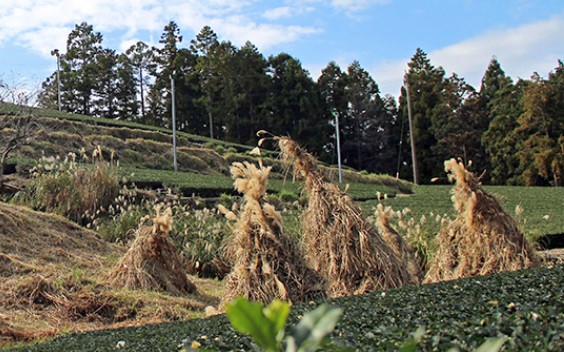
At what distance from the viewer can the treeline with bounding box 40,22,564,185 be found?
130 feet

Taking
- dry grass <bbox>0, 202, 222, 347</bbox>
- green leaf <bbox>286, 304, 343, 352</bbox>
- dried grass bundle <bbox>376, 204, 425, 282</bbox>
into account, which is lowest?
dry grass <bbox>0, 202, 222, 347</bbox>

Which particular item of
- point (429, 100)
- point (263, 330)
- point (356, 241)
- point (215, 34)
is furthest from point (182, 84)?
point (263, 330)

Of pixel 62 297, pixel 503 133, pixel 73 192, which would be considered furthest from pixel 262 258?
pixel 503 133

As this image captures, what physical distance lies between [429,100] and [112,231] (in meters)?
38.1

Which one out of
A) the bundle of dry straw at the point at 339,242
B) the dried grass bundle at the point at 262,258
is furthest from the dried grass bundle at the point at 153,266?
the bundle of dry straw at the point at 339,242

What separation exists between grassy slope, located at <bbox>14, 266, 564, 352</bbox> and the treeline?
36.2m

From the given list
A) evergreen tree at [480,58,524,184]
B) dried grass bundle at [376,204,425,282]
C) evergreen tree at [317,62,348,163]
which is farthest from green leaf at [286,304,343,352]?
evergreen tree at [317,62,348,163]

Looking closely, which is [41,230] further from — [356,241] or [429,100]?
[429,100]

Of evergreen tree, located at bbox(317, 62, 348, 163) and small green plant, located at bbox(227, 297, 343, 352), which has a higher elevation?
evergreen tree, located at bbox(317, 62, 348, 163)

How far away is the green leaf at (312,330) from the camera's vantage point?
0.64 metres

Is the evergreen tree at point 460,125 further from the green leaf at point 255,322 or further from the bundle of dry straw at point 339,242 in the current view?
the green leaf at point 255,322

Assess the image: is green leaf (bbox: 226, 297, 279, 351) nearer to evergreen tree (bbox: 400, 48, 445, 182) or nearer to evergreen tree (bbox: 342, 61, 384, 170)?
evergreen tree (bbox: 400, 48, 445, 182)

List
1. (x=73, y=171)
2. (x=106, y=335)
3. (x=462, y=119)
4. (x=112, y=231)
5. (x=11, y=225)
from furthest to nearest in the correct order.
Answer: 1. (x=462, y=119)
2. (x=73, y=171)
3. (x=112, y=231)
4. (x=11, y=225)
5. (x=106, y=335)

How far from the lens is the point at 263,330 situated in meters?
0.66
